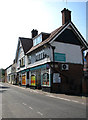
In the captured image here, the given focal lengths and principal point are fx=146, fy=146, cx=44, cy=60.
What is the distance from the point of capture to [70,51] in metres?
22.6

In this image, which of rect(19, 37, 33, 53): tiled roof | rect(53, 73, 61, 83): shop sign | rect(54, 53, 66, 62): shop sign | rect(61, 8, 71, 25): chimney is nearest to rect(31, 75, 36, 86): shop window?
rect(19, 37, 33, 53): tiled roof

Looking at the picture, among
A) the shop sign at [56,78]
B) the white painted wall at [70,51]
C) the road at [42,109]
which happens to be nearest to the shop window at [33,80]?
the shop sign at [56,78]

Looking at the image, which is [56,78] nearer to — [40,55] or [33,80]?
[40,55]

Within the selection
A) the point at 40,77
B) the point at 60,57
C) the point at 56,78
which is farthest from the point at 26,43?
the point at 56,78

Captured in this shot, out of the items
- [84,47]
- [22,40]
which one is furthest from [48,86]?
[22,40]

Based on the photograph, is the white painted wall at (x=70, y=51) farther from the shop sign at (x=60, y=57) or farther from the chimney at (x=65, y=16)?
the chimney at (x=65, y=16)

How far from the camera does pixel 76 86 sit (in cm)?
2192

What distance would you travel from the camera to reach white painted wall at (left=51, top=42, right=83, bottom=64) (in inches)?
850

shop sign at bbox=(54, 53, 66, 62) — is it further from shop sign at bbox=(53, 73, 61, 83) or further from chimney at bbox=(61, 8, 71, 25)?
chimney at bbox=(61, 8, 71, 25)

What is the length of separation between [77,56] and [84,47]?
2.06 meters

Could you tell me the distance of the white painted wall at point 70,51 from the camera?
2159 cm

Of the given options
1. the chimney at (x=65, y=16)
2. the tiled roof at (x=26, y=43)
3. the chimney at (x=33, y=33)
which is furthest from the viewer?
the chimney at (x=33, y=33)

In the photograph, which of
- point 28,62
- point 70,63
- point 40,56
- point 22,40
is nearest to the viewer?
point 70,63

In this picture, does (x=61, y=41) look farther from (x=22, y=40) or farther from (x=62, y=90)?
(x=22, y=40)
